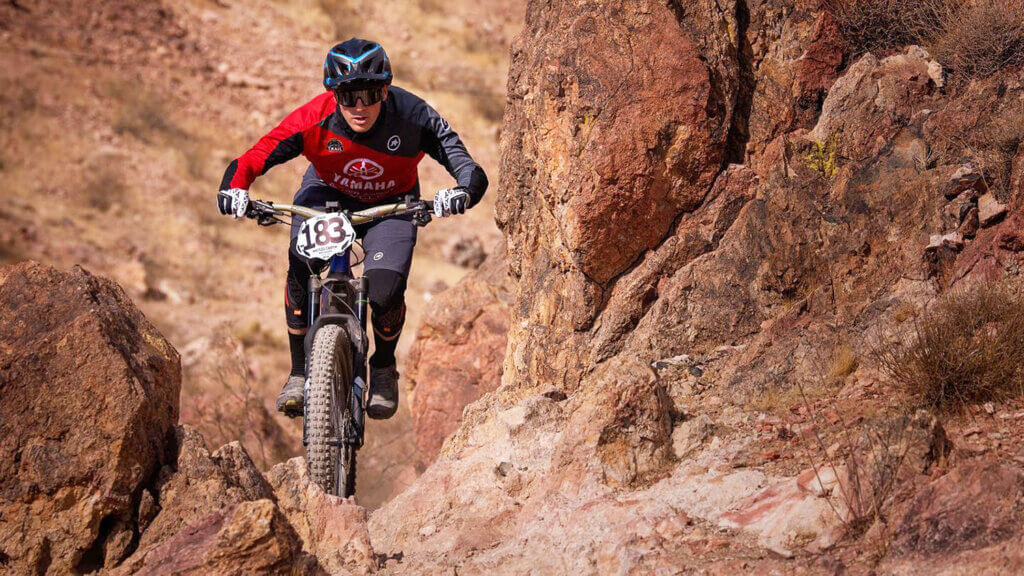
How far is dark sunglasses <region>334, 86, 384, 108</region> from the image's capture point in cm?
561

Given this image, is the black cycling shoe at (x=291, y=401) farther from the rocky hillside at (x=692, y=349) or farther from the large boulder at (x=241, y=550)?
the large boulder at (x=241, y=550)

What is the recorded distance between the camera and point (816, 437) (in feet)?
14.1

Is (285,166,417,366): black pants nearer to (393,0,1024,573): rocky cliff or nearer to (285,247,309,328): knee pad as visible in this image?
(285,247,309,328): knee pad

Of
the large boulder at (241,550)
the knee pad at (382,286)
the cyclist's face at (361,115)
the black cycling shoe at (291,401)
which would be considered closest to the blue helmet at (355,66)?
the cyclist's face at (361,115)

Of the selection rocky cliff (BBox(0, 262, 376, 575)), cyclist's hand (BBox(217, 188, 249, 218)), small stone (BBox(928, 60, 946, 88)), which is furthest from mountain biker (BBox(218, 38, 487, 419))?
small stone (BBox(928, 60, 946, 88))

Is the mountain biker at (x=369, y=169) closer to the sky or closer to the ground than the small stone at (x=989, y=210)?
closer to the sky

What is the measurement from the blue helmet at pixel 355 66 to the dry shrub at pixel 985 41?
10.9ft

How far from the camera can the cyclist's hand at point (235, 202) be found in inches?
215

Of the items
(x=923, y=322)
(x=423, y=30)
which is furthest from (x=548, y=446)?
(x=423, y=30)

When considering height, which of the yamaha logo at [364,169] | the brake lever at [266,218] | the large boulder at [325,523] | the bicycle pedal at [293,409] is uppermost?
the yamaha logo at [364,169]

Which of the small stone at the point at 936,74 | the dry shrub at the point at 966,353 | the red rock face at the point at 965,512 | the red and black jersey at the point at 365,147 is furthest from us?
the small stone at the point at 936,74

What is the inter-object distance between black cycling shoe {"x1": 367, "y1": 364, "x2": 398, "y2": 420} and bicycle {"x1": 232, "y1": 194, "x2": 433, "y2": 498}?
122 millimetres

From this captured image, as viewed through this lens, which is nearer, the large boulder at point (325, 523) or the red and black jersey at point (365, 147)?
the large boulder at point (325, 523)

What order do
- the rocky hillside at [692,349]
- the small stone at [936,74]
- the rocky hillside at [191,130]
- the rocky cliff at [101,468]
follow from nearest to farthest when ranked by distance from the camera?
the rocky hillside at [692,349] → the rocky cliff at [101,468] → the small stone at [936,74] → the rocky hillside at [191,130]
